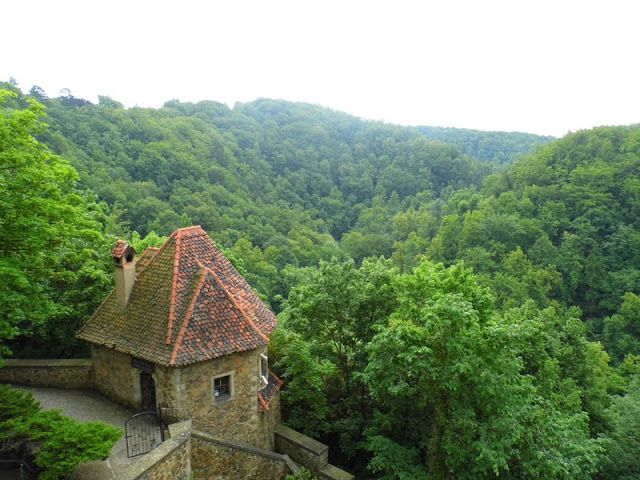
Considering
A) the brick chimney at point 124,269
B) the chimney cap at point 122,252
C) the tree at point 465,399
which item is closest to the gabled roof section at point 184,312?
the brick chimney at point 124,269

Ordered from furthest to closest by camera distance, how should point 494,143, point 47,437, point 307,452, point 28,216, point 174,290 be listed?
point 494,143
point 307,452
point 174,290
point 28,216
point 47,437

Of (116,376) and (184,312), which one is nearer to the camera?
(184,312)

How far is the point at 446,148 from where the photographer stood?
440 feet

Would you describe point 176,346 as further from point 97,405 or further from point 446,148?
point 446,148

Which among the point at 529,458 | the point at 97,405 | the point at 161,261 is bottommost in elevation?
the point at 529,458

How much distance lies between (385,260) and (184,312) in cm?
753

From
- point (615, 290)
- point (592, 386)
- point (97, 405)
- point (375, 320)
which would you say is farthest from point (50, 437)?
point (615, 290)

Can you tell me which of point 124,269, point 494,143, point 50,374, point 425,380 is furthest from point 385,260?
point 494,143

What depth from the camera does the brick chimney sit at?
16.2 metres

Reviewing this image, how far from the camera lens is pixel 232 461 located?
14570 millimetres

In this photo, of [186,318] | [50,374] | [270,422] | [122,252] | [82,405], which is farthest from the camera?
[50,374]

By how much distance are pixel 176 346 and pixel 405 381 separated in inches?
250

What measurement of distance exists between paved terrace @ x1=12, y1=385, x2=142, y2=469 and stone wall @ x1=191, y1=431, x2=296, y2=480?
6.88ft

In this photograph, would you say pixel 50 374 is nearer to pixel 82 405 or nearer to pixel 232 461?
pixel 82 405
